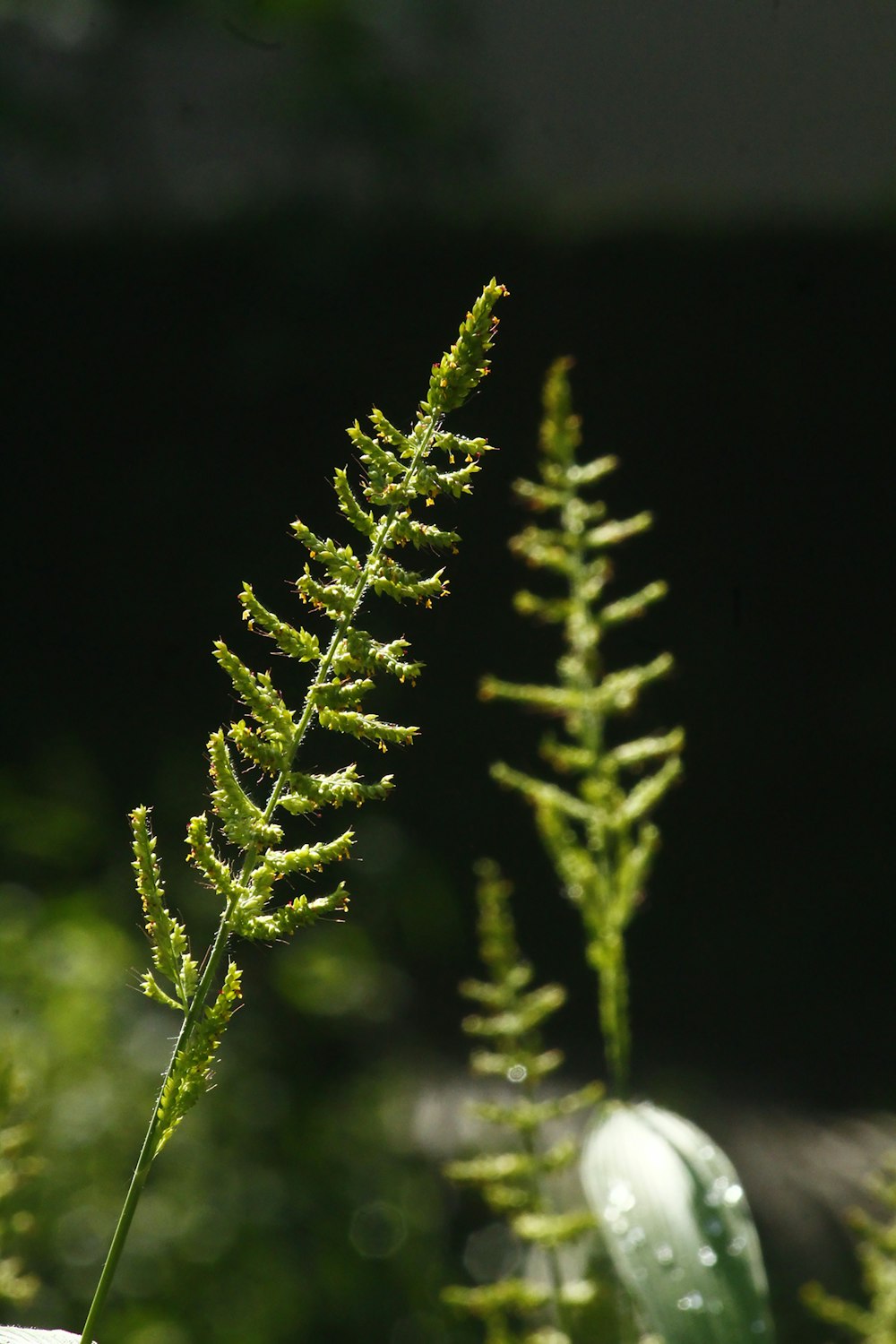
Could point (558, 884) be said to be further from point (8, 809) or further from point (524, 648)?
point (8, 809)

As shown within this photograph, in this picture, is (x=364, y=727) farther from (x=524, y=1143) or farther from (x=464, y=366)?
(x=524, y=1143)

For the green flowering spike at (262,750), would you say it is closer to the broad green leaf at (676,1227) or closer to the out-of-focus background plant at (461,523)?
the broad green leaf at (676,1227)

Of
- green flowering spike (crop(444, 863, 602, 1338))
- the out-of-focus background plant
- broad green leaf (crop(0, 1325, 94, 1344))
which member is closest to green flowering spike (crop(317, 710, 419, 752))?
broad green leaf (crop(0, 1325, 94, 1344))

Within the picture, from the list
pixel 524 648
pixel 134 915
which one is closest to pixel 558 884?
pixel 524 648

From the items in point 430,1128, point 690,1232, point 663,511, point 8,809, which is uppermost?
point 663,511

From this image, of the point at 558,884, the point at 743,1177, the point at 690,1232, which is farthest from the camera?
the point at 558,884

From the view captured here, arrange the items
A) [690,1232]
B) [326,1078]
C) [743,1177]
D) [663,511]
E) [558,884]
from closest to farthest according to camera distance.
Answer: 1. [690,1232]
2. [326,1078]
3. [743,1177]
4. [663,511]
5. [558,884]

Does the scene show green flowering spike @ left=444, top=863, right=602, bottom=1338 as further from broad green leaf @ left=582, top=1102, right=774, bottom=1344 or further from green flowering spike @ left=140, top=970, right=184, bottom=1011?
green flowering spike @ left=140, top=970, right=184, bottom=1011
